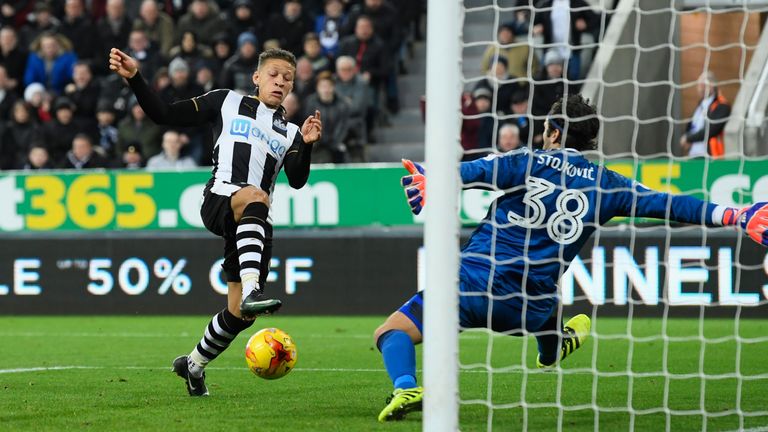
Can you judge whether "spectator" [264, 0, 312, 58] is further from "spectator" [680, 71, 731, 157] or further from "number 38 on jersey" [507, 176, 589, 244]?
"number 38 on jersey" [507, 176, 589, 244]

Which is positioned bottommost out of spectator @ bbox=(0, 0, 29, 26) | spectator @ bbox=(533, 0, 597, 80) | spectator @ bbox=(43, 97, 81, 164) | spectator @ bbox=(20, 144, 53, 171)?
spectator @ bbox=(20, 144, 53, 171)

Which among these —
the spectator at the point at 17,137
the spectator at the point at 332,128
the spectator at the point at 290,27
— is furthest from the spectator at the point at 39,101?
the spectator at the point at 332,128

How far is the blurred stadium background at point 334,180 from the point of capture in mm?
11453

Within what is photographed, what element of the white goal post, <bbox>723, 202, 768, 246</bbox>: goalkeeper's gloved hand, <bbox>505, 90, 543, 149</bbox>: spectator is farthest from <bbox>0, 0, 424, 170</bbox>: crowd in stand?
the white goal post

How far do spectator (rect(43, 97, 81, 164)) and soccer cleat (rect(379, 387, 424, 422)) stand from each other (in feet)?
36.4

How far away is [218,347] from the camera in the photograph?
6961mm

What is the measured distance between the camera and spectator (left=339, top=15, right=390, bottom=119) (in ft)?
51.7

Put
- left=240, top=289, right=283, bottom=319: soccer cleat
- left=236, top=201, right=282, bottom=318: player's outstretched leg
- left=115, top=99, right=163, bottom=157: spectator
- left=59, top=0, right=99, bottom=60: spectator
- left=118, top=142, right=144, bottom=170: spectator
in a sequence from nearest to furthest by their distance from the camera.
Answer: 1. left=240, top=289, right=283, bottom=319: soccer cleat
2. left=236, top=201, right=282, bottom=318: player's outstretched leg
3. left=118, top=142, right=144, bottom=170: spectator
4. left=115, top=99, right=163, bottom=157: spectator
5. left=59, top=0, right=99, bottom=60: spectator

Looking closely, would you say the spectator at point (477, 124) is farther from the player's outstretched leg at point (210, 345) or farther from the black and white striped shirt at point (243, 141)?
the player's outstretched leg at point (210, 345)

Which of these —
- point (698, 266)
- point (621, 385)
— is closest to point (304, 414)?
point (621, 385)

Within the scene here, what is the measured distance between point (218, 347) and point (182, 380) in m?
0.86

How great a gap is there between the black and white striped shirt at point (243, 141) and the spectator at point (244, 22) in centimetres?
998

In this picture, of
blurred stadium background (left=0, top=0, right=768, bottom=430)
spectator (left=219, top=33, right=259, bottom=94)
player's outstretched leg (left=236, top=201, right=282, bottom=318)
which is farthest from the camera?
spectator (left=219, top=33, right=259, bottom=94)

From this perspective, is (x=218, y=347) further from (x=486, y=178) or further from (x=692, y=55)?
(x=692, y=55)
